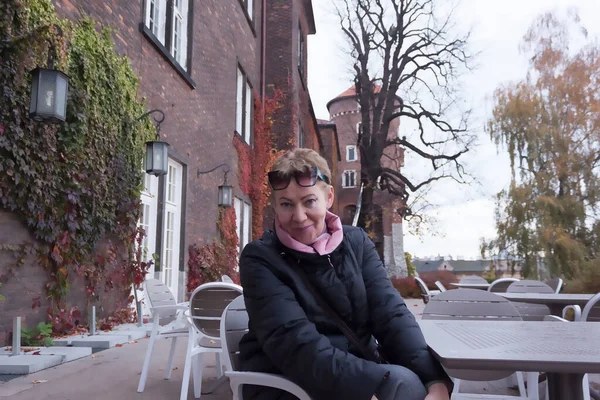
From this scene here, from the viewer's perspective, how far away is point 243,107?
1450cm

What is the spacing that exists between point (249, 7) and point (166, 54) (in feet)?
24.4

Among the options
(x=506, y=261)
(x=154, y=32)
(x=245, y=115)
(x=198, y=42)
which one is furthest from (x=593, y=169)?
(x=154, y=32)

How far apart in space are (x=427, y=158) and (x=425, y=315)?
20.6 meters

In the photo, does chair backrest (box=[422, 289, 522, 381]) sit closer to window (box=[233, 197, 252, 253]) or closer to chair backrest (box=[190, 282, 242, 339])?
chair backrest (box=[190, 282, 242, 339])

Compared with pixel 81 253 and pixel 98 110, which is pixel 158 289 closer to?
pixel 81 253

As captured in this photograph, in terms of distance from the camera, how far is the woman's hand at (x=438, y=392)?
161cm

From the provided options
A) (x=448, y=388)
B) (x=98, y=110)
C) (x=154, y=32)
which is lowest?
(x=448, y=388)

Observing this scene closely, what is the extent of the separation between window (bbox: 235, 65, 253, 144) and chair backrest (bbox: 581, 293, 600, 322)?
10.5 m

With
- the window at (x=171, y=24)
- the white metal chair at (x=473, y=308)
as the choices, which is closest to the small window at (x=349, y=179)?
the window at (x=171, y=24)

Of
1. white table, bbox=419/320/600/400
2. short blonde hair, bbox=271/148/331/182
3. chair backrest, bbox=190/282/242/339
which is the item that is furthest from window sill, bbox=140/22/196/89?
white table, bbox=419/320/600/400

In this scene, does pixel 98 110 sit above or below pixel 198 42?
below

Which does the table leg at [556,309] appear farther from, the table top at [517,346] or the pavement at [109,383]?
the table top at [517,346]

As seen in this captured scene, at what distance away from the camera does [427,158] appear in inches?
899

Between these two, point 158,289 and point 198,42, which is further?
point 198,42
